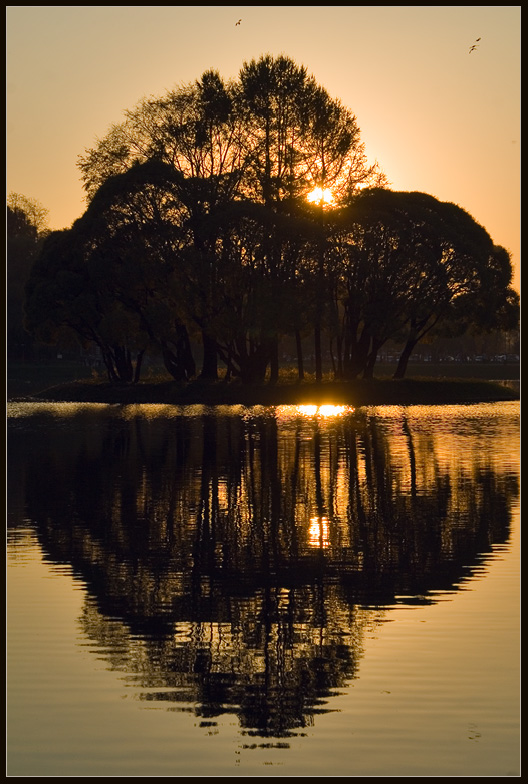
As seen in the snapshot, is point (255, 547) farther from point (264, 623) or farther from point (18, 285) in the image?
point (18, 285)

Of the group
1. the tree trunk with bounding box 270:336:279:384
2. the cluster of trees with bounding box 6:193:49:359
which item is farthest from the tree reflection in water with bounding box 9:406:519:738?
the cluster of trees with bounding box 6:193:49:359

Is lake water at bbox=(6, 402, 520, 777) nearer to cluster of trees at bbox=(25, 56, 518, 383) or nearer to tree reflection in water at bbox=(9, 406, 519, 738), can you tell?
tree reflection in water at bbox=(9, 406, 519, 738)

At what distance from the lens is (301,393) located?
283ft

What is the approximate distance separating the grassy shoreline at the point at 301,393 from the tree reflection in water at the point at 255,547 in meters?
37.6

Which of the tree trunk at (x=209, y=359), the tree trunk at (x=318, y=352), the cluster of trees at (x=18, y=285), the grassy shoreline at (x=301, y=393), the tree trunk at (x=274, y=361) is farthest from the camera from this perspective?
the cluster of trees at (x=18, y=285)

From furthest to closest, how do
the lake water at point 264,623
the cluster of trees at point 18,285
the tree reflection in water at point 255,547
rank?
the cluster of trees at point 18,285 → the tree reflection in water at point 255,547 → the lake water at point 264,623

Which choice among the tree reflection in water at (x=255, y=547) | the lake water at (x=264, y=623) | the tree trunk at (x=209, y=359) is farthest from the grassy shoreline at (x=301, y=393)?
the lake water at (x=264, y=623)

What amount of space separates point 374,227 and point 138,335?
17551mm

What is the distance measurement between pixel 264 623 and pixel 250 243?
69.9 meters

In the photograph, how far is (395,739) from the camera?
39.1 feet

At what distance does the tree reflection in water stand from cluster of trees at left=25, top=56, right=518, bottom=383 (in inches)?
1550

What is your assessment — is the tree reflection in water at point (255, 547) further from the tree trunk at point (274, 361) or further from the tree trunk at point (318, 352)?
the tree trunk at point (274, 361)

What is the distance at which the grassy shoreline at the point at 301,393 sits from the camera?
281ft

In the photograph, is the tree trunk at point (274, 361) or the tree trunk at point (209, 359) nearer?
the tree trunk at point (274, 361)
